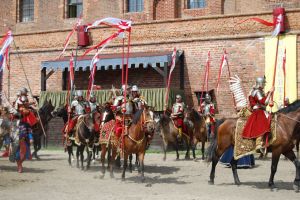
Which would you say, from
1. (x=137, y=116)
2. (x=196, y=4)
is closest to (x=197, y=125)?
(x=137, y=116)

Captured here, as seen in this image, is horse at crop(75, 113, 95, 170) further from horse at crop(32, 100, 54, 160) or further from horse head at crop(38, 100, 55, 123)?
horse head at crop(38, 100, 55, 123)

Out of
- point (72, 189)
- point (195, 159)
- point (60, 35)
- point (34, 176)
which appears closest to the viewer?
point (72, 189)

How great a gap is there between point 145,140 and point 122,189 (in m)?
1.72

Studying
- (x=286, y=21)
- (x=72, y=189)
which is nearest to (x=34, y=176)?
(x=72, y=189)

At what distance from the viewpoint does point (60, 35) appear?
87.5 feet

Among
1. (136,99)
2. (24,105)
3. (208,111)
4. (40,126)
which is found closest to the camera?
(136,99)

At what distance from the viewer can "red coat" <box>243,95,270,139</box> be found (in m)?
10.9

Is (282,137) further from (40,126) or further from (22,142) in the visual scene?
(40,126)

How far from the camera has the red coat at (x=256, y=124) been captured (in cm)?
1085

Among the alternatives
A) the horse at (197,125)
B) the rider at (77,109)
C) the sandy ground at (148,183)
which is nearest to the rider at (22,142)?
the sandy ground at (148,183)

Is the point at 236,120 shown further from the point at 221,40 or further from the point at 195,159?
the point at 221,40

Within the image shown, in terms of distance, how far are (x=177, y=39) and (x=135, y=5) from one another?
709 centimetres

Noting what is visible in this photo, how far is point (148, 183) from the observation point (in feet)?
37.8

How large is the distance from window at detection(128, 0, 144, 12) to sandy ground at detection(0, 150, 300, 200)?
15.8 m
